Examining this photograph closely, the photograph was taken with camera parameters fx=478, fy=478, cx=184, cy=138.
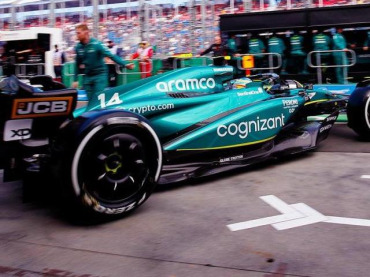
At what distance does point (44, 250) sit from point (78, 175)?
0.55 meters

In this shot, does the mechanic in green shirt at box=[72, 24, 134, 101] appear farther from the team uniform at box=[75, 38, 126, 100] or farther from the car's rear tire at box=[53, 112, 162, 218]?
the car's rear tire at box=[53, 112, 162, 218]

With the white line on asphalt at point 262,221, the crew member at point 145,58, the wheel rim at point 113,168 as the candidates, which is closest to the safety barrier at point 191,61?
the crew member at point 145,58

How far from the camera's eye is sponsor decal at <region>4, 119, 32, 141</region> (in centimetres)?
350

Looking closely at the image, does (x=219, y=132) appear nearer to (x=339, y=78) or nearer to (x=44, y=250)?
(x=44, y=250)

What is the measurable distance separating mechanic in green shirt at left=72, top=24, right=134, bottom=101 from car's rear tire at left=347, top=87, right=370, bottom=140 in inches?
120

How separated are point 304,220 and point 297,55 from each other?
876 cm

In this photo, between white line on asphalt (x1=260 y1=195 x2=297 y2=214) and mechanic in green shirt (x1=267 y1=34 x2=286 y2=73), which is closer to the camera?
white line on asphalt (x1=260 y1=195 x2=297 y2=214)

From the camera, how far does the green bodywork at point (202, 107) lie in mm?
4371

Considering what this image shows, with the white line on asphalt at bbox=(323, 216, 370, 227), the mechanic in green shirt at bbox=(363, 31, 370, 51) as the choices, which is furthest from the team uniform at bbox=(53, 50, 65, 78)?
the white line on asphalt at bbox=(323, 216, 370, 227)

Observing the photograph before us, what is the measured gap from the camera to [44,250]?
3037mm

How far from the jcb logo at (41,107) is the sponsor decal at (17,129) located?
2.3 inches

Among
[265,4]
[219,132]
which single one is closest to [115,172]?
[219,132]

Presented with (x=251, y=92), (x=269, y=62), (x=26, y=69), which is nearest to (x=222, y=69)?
(x=251, y=92)

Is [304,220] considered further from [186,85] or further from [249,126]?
[186,85]
